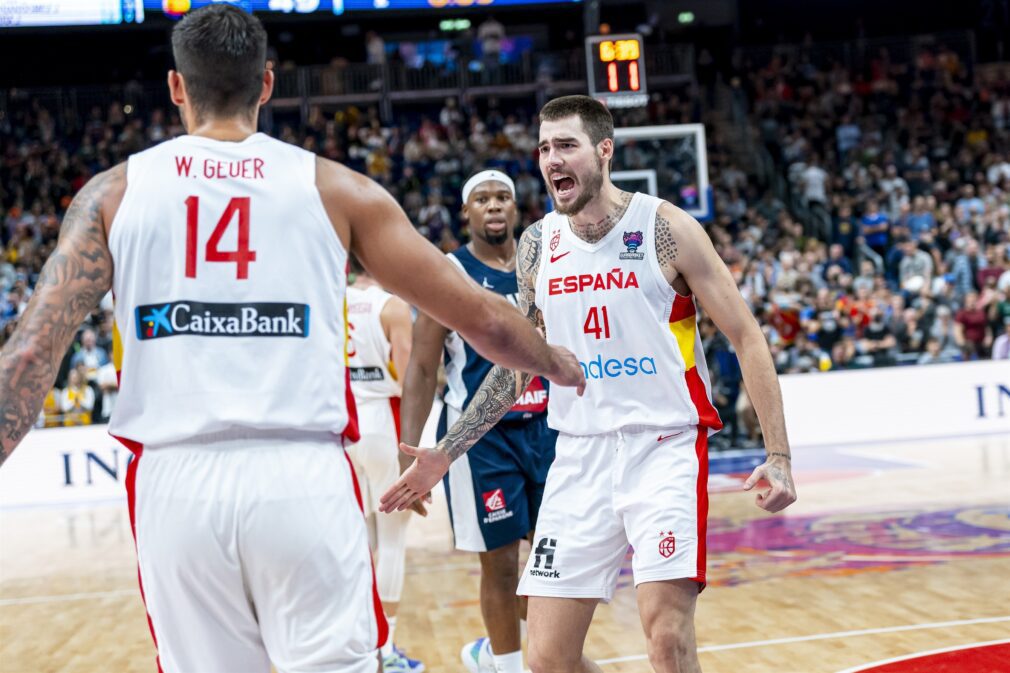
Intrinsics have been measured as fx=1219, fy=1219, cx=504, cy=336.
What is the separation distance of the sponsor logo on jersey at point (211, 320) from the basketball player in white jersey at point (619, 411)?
1.24 metres

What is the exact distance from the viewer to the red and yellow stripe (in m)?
4.12

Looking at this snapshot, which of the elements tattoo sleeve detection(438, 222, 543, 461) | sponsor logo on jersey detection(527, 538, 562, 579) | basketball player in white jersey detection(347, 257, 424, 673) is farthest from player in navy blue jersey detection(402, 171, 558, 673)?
sponsor logo on jersey detection(527, 538, 562, 579)

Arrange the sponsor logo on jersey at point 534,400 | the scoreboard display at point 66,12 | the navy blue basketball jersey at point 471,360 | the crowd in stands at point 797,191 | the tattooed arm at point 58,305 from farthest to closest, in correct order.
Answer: the scoreboard display at point 66,12 → the crowd in stands at point 797,191 → the navy blue basketball jersey at point 471,360 → the sponsor logo on jersey at point 534,400 → the tattooed arm at point 58,305

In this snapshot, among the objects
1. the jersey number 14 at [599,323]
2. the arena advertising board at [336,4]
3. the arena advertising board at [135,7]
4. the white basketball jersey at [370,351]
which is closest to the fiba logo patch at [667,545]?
the jersey number 14 at [599,323]

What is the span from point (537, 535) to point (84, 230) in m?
2.02

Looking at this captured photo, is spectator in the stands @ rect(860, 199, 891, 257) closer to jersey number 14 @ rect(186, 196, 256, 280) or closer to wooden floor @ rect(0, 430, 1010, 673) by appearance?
wooden floor @ rect(0, 430, 1010, 673)

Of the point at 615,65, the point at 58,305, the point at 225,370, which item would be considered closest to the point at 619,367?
the point at 225,370

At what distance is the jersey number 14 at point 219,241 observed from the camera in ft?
8.52

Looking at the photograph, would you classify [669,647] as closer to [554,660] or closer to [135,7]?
[554,660]

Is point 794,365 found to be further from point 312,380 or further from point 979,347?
point 312,380

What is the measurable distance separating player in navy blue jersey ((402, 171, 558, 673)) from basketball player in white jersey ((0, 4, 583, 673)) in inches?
110

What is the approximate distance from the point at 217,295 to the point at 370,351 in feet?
13.7

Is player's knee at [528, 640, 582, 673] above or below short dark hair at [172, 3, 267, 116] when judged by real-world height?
below

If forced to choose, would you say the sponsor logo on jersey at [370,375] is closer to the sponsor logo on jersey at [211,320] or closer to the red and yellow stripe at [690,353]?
the red and yellow stripe at [690,353]
